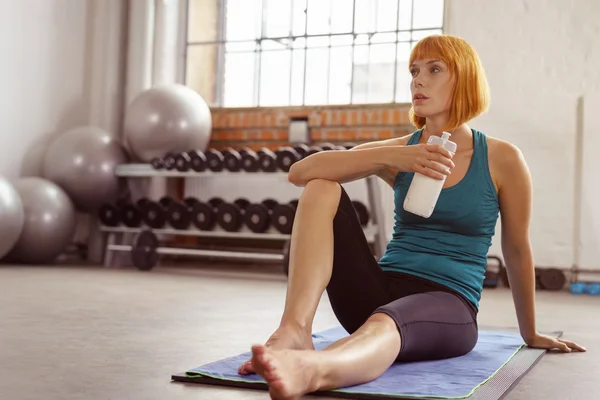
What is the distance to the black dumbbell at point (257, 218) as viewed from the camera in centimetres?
550

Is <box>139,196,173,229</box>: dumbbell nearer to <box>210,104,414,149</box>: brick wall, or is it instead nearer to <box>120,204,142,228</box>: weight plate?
<box>120,204,142,228</box>: weight plate

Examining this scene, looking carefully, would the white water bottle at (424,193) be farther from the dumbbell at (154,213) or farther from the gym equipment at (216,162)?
the dumbbell at (154,213)

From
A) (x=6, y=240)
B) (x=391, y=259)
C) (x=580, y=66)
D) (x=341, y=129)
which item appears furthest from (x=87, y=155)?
(x=391, y=259)

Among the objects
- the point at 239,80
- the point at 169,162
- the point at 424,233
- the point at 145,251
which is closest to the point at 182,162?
the point at 169,162

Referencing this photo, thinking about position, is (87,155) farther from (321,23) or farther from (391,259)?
(391,259)

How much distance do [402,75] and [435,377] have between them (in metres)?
4.69

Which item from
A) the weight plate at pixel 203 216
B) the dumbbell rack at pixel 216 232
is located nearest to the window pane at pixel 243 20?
the dumbbell rack at pixel 216 232

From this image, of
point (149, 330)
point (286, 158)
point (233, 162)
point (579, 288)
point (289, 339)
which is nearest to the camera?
point (289, 339)

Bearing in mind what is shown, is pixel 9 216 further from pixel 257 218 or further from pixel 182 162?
pixel 257 218

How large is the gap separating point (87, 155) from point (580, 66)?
3.69 metres

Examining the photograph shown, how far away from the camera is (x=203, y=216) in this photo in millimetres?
5734

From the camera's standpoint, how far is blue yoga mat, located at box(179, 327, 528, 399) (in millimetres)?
1515

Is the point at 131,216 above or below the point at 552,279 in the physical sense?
above

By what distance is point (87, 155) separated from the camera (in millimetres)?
5879
